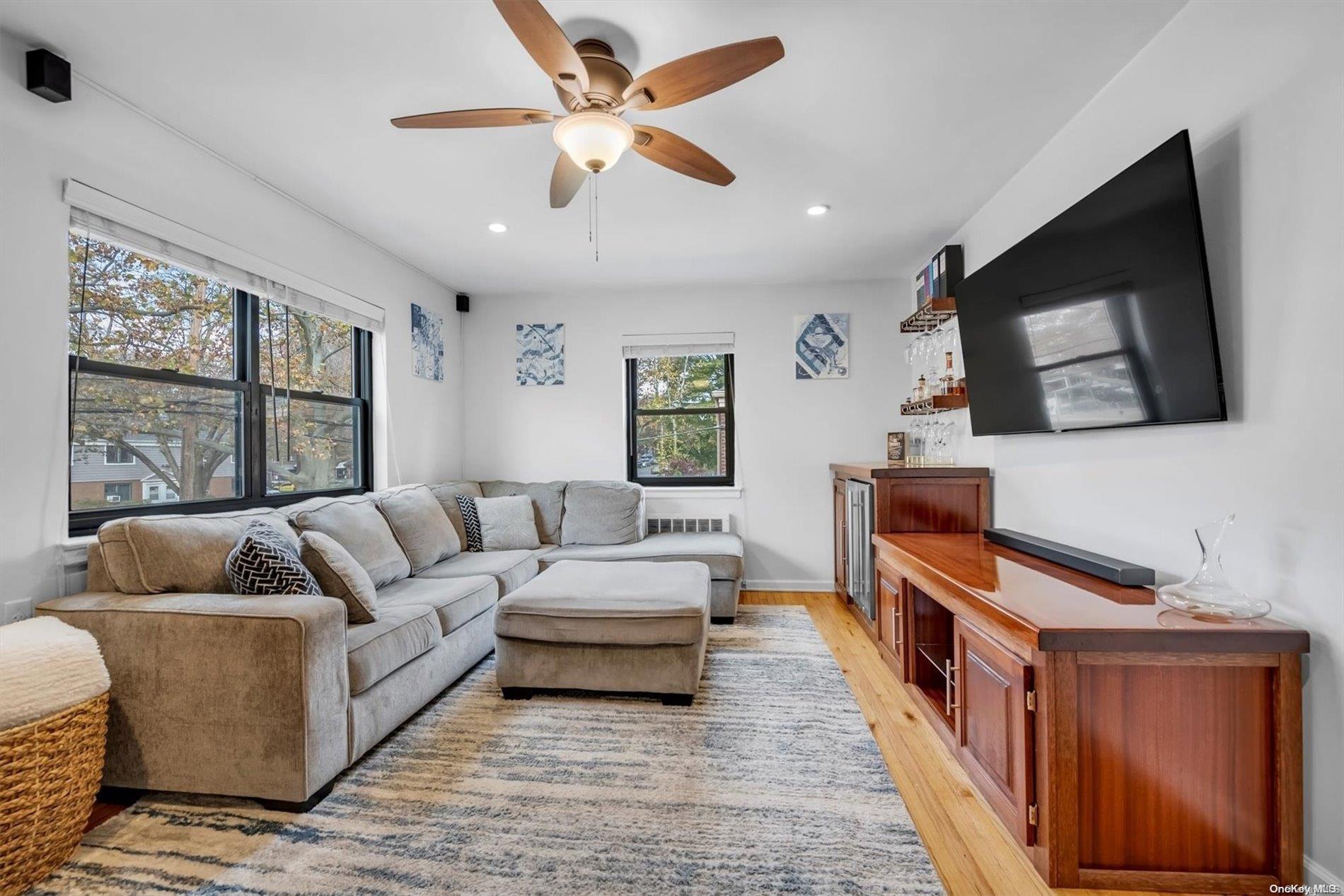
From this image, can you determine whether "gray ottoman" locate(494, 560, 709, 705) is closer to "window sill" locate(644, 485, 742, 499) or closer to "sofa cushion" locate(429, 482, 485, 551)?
"sofa cushion" locate(429, 482, 485, 551)

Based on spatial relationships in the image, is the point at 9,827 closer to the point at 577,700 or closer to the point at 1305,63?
the point at 577,700

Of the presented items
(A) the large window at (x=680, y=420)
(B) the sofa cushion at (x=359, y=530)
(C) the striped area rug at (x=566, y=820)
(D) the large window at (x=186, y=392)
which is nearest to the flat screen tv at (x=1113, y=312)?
(C) the striped area rug at (x=566, y=820)

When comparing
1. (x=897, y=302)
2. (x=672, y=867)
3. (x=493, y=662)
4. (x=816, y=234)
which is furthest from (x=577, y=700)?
(x=897, y=302)

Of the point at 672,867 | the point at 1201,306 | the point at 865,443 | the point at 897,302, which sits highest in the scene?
the point at 897,302

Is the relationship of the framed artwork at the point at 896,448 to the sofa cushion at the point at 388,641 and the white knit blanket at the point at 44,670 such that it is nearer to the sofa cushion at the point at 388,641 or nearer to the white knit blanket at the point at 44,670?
the sofa cushion at the point at 388,641

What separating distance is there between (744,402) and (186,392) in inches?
129

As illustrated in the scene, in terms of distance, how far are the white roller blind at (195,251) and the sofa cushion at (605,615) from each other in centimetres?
185

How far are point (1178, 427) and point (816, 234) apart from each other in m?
2.16

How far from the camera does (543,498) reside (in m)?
4.15

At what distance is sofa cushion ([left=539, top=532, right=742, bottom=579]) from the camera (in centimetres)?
357

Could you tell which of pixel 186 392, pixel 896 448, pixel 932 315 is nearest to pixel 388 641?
pixel 186 392

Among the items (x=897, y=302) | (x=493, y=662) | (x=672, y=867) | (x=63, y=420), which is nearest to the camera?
(x=672, y=867)

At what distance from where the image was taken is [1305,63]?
1355mm

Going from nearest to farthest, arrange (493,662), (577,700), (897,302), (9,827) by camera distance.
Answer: (9,827)
(577,700)
(493,662)
(897,302)
